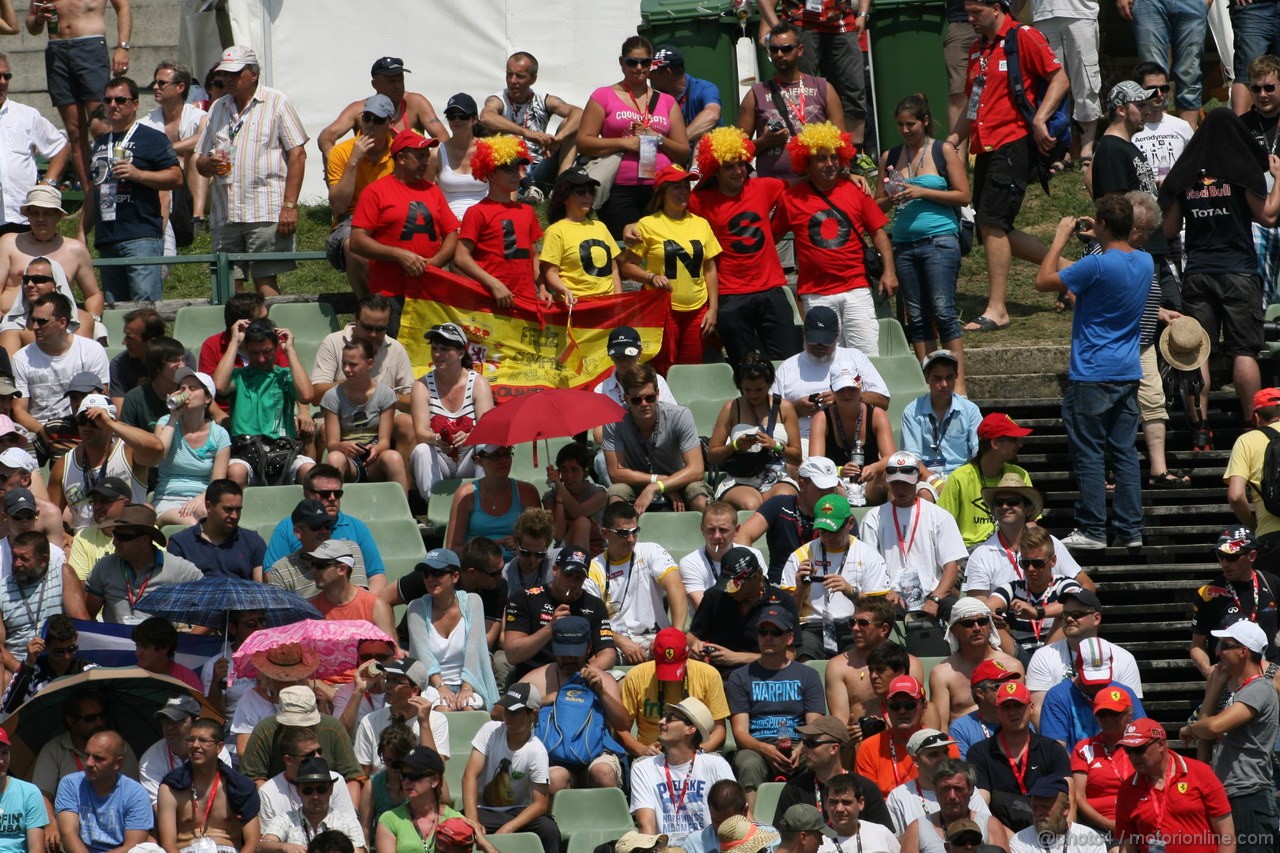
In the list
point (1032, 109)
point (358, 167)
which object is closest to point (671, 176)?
point (358, 167)

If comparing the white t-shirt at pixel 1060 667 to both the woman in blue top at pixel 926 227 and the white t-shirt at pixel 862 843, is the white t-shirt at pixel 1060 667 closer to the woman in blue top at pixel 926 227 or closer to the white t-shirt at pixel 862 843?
the white t-shirt at pixel 862 843

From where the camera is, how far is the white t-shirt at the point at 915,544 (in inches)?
453

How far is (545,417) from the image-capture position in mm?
11711

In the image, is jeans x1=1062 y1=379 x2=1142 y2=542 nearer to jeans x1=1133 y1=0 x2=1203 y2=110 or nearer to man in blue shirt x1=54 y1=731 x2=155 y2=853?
jeans x1=1133 y1=0 x2=1203 y2=110

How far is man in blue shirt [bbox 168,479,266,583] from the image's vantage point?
11.1 meters

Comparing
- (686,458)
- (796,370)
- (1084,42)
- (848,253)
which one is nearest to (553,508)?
(686,458)

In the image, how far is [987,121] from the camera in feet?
47.2

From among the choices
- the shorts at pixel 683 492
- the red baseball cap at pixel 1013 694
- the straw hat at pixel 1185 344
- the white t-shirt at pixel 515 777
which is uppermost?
the straw hat at pixel 1185 344

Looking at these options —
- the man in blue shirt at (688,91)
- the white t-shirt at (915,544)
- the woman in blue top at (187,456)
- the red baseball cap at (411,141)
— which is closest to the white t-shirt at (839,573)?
the white t-shirt at (915,544)

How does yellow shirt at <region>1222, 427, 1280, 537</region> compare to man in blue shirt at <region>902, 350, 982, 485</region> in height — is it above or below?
below

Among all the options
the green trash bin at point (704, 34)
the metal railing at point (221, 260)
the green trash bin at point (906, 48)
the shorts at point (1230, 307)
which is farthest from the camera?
the green trash bin at point (906, 48)

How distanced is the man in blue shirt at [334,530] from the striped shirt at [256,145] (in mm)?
3416

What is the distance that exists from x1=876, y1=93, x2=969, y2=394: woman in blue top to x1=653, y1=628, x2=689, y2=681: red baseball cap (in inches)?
138

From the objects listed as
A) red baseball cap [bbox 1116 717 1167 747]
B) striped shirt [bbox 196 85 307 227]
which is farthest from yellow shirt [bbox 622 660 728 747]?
striped shirt [bbox 196 85 307 227]
